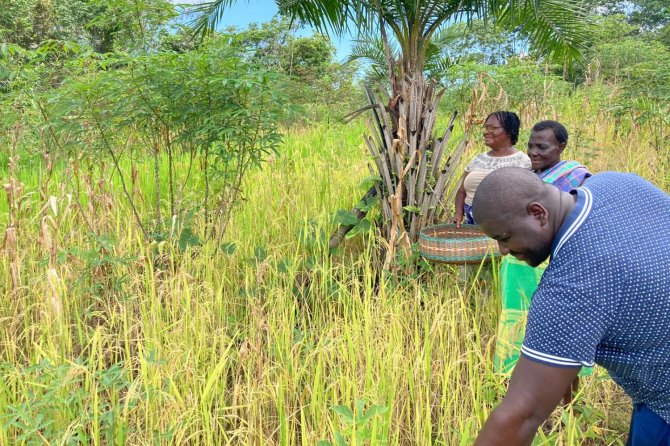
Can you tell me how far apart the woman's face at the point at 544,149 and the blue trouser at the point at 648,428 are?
1.71 m

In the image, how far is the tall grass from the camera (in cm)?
187

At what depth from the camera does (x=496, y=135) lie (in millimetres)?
3293

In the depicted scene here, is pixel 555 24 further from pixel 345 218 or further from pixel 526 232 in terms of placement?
pixel 526 232

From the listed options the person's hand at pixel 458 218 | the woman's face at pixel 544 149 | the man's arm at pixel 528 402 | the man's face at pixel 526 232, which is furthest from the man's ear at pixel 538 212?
the person's hand at pixel 458 218

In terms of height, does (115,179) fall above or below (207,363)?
above

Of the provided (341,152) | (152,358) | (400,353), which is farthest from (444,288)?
(341,152)

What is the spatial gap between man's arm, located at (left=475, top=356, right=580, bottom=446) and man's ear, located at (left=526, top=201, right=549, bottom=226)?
0.34 meters

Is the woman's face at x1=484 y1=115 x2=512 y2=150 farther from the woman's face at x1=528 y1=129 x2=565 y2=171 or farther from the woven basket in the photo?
the woven basket

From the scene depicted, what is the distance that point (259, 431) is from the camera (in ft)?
6.34

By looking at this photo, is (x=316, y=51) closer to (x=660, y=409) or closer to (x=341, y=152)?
(x=341, y=152)

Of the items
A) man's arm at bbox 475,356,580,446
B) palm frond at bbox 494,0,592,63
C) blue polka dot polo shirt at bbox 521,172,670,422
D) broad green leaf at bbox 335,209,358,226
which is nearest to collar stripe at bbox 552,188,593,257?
blue polka dot polo shirt at bbox 521,172,670,422

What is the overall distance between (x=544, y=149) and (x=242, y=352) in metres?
1.99

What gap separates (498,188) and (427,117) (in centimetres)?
241

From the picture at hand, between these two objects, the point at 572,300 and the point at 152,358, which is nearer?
the point at 572,300
